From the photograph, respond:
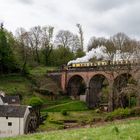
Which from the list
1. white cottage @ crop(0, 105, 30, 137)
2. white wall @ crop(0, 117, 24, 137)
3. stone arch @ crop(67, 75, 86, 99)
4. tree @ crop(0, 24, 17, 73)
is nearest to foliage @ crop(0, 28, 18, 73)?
tree @ crop(0, 24, 17, 73)

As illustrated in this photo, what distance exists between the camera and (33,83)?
282 feet

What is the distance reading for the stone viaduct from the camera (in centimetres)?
7156

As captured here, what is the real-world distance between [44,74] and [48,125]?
39.0 metres

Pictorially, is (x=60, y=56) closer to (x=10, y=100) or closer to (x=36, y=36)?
(x=36, y=36)

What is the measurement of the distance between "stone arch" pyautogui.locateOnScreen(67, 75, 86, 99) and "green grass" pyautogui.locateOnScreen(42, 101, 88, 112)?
323 inches

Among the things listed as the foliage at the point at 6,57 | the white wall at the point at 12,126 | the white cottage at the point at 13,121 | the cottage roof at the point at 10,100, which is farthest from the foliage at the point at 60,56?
the white wall at the point at 12,126

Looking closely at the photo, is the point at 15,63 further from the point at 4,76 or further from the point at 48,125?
the point at 48,125

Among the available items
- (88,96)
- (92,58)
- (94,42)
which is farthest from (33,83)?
(94,42)

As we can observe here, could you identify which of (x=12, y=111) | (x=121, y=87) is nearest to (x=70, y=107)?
(x=121, y=87)

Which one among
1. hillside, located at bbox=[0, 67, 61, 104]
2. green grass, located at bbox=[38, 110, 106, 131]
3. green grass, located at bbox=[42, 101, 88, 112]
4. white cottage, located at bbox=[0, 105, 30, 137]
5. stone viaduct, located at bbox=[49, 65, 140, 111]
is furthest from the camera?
hillside, located at bbox=[0, 67, 61, 104]

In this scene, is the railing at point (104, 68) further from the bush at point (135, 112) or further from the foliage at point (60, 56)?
the foliage at point (60, 56)

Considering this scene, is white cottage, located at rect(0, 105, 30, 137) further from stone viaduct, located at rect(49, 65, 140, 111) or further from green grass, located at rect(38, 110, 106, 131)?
stone viaduct, located at rect(49, 65, 140, 111)

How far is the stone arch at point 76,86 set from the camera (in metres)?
89.1

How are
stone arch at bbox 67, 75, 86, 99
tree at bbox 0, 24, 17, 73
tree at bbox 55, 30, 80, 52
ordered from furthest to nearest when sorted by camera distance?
tree at bbox 55, 30, 80, 52 → stone arch at bbox 67, 75, 86, 99 → tree at bbox 0, 24, 17, 73
